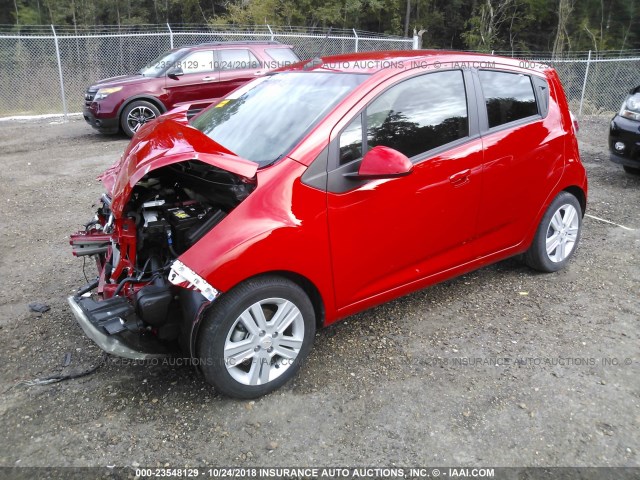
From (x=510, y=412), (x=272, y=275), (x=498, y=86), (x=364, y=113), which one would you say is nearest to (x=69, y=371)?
(x=272, y=275)

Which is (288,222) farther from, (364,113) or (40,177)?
(40,177)

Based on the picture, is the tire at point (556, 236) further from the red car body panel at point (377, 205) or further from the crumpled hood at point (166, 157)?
the crumpled hood at point (166, 157)

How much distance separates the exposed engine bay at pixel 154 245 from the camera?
106 inches

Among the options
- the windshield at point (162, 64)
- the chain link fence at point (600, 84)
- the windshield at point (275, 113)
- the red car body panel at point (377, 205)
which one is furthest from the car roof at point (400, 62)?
the chain link fence at point (600, 84)

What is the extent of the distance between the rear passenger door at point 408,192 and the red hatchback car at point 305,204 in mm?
10

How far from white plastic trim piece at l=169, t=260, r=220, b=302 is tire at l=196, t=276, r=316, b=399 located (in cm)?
10

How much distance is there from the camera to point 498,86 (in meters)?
3.70

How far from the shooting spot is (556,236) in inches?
167

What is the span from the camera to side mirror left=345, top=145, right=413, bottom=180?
2.79 metres

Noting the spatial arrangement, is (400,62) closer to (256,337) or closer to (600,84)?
(256,337)

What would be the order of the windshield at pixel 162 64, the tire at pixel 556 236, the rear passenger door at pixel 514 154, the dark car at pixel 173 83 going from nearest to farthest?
1. the rear passenger door at pixel 514 154
2. the tire at pixel 556 236
3. the dark car at pixel 173 83
4. the windshield at pixel 162 64

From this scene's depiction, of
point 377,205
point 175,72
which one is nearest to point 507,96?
point 377,205

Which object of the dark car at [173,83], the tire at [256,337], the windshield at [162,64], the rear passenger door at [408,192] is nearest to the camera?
the tire at [256,337]

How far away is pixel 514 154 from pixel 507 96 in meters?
0.44
